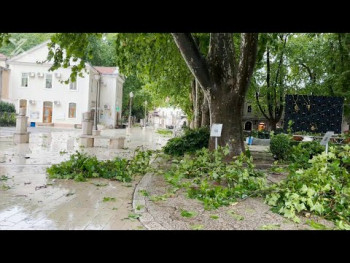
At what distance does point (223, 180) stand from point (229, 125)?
108 inches

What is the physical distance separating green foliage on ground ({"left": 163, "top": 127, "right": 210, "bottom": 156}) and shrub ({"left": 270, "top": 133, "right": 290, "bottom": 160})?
269 cm

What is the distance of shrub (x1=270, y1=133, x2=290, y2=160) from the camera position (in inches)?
491

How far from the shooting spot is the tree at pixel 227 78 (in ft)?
33.3

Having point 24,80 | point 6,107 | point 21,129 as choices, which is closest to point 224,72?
point 21,129

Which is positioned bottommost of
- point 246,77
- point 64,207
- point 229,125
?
point 64,207

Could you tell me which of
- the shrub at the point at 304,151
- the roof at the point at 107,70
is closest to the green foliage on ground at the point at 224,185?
the shrub at the point at 304,151

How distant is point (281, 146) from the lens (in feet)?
41.1

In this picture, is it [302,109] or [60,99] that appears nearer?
[302,109]

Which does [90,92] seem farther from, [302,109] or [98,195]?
[98,195]

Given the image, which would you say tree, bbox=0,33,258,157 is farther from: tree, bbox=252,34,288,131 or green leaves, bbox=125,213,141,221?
tree, bbox=252,34,288,131

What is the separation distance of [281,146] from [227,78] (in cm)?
388

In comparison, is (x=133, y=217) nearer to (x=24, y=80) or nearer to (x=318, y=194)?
(x=318, y=194)
